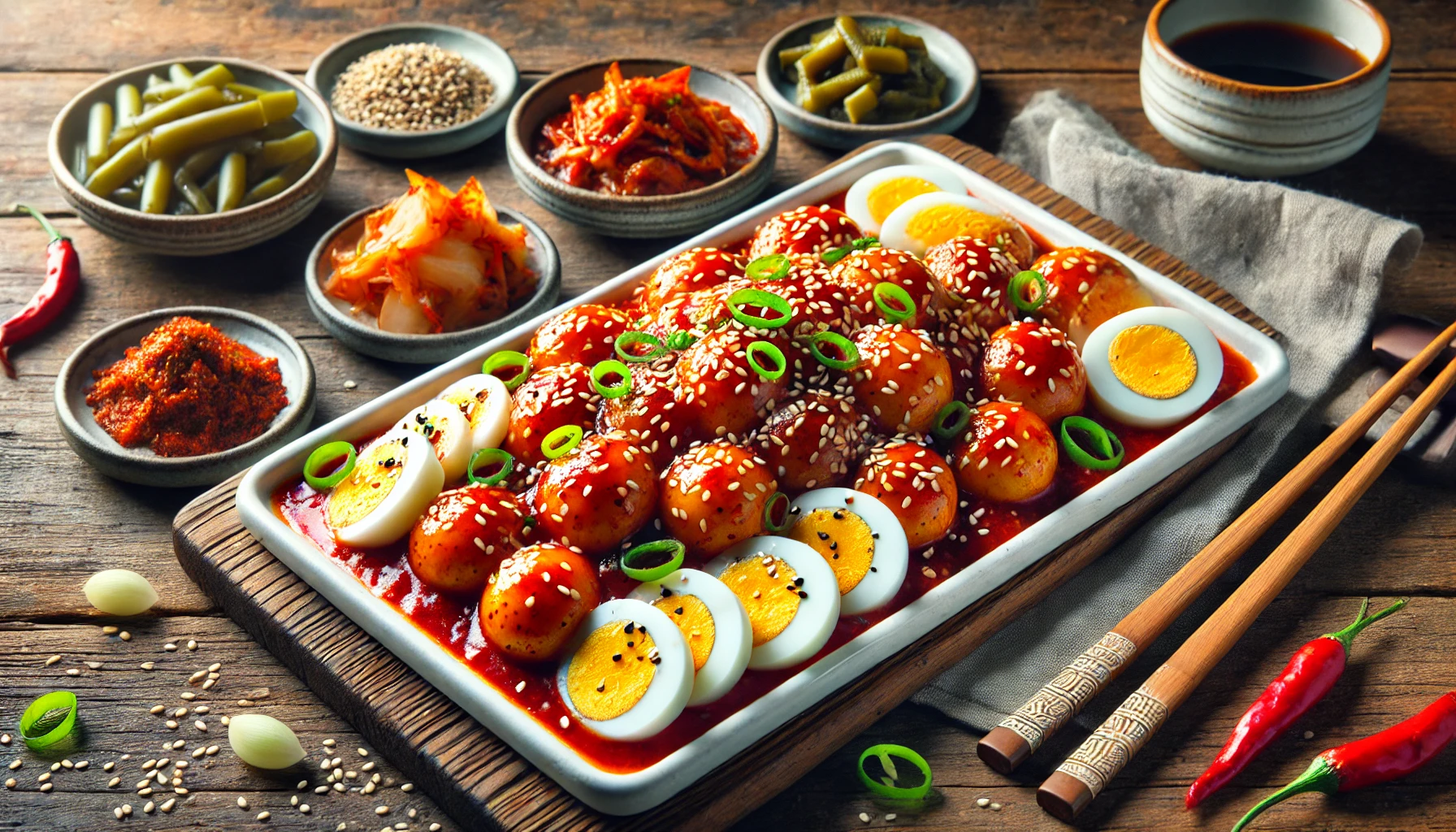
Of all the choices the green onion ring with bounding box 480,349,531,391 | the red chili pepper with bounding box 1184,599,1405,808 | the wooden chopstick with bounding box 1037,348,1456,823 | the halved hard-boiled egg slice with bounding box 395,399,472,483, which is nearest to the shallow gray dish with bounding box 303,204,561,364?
the green onion ring with bounding box 480,349,531,391

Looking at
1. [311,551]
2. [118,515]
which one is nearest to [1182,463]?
[311,551]

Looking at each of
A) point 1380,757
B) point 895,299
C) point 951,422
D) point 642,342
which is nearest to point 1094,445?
point 951,422

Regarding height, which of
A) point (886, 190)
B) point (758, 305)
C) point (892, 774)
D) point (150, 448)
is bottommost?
point (892, 774)

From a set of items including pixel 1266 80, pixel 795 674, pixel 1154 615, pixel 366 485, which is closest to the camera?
pixel 795 674

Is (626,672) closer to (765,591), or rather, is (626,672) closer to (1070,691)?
(765,591)

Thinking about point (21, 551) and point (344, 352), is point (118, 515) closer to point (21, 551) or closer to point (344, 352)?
point (21, 551)

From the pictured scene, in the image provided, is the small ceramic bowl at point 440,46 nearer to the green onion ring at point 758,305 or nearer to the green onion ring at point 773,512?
the green onion ring at point 758,305
